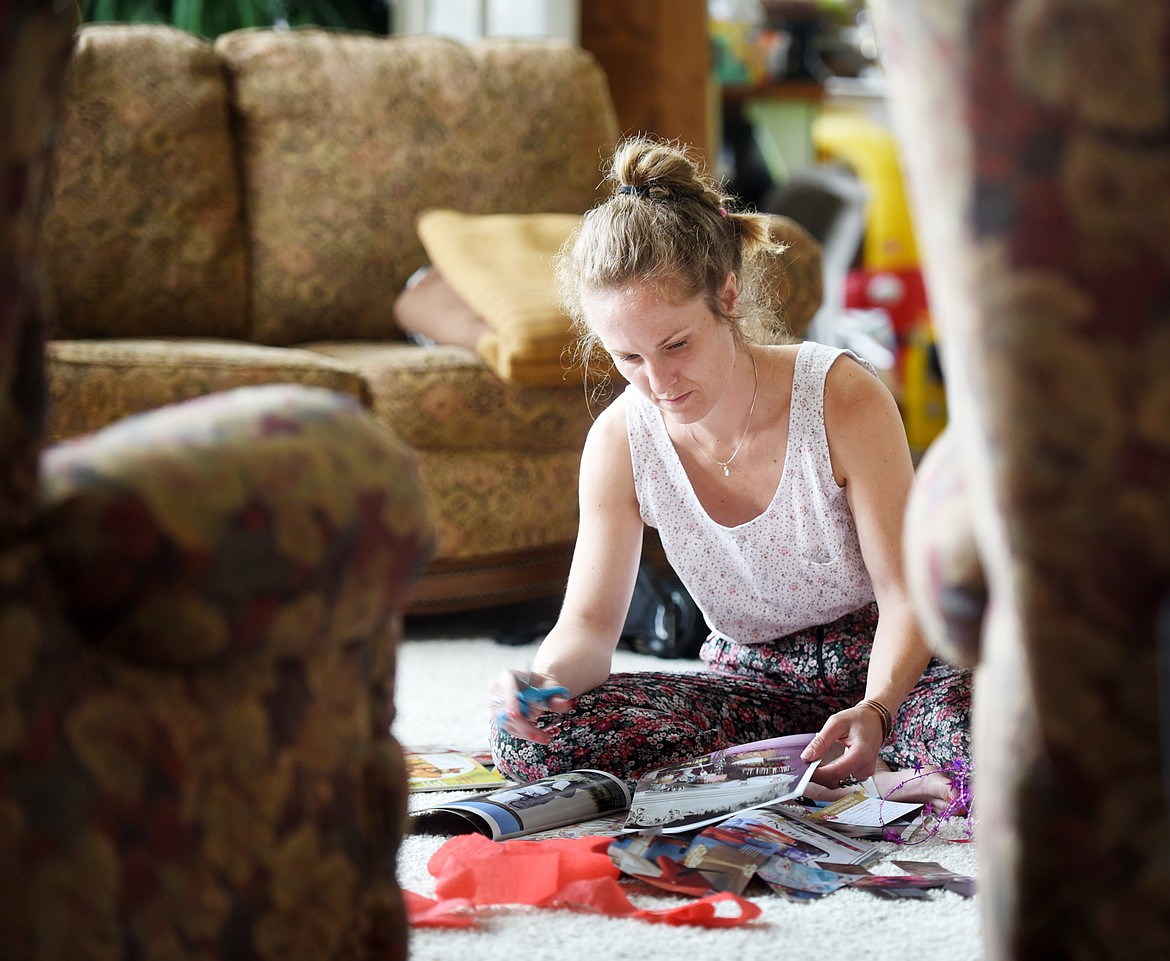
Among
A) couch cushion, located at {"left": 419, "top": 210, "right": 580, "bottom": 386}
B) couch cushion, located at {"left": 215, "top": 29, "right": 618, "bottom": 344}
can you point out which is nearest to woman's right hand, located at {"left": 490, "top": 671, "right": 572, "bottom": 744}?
couch cushion, located at {"left": 419, "top": 210, "right": 580, "bottom": 386}

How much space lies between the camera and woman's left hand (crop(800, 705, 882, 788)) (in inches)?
62.5

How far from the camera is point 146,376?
2496mm

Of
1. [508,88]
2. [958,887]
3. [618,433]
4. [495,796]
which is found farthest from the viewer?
[508,88]

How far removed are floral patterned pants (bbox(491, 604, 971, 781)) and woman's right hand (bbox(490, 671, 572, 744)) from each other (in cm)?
8

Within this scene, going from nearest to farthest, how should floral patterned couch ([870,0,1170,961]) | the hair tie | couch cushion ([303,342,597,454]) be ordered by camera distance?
floral patterned couch ([870,0,1170,961])
the hair tie
couch cushion ([303,342,597,454])

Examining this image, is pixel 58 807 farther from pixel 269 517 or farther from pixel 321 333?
pixel 321 333

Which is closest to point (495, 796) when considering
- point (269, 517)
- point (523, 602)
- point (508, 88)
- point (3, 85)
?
point (269, 517)

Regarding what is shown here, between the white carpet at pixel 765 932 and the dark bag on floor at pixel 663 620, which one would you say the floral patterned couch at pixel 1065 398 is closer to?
the white carpet at pixel 765 932

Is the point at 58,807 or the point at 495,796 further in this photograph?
the point at 495,796

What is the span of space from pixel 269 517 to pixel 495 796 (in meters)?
0.86

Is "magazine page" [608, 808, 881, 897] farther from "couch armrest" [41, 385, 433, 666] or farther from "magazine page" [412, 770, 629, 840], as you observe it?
"couch armrest" [41, 385, 433, 666]

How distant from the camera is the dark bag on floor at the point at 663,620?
2.53 m

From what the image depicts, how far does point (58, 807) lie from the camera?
81cm

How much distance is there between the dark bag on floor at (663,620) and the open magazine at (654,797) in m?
0.78
